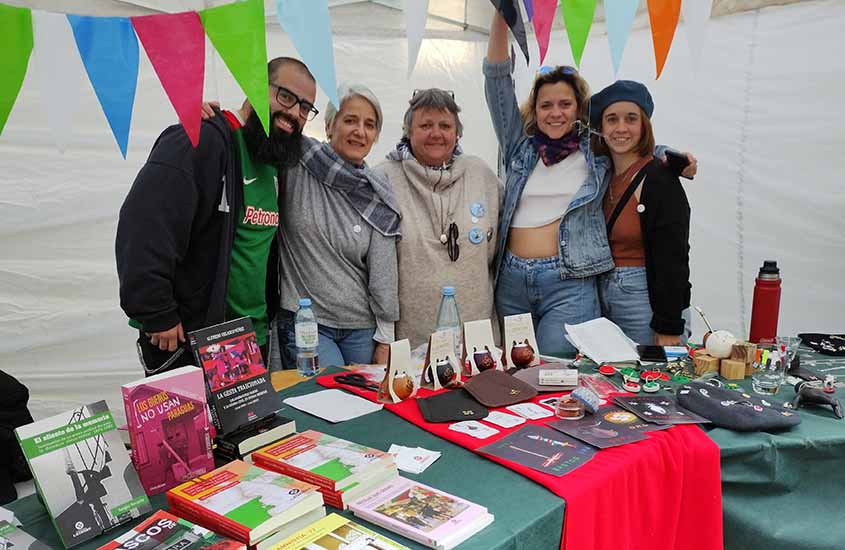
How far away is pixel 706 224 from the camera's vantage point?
328cm

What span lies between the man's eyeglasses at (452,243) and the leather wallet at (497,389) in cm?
59

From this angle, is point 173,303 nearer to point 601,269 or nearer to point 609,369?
point 609,369

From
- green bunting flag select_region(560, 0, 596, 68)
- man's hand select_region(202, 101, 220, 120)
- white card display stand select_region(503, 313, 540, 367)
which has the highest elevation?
green bunting flag select_region(560, 0, 596, 68)

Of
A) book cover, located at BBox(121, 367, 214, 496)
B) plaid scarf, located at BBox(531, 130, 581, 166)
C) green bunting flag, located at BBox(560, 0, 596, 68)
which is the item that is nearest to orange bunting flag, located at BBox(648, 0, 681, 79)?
green bunting flag, located at BBox(560, 0, 596, 68)

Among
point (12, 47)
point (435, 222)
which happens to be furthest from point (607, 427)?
point (12, 47)

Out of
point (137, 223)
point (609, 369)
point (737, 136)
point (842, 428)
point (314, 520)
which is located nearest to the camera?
point (314, 520)

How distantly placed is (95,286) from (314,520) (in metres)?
2.14

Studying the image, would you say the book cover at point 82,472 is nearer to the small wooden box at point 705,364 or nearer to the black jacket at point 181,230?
the black jacket at point 181,230

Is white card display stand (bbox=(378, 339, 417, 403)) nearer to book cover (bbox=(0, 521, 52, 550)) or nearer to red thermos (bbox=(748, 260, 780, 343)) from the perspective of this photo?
book cover (bbox=(0, 521, 52, 550))

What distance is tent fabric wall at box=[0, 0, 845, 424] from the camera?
7.88 feet

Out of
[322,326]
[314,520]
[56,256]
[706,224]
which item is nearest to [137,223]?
[322,326]

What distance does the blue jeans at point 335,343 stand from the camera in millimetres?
1933

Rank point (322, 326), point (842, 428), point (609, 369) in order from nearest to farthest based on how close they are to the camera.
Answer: point (842, 428), point (609, 369), point (322, 326)

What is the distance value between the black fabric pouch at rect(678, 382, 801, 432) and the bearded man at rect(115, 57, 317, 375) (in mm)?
1269
